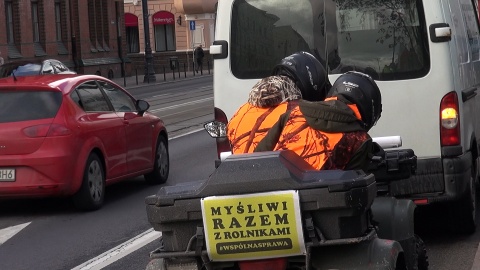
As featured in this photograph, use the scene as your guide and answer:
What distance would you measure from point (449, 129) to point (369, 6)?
1098mm

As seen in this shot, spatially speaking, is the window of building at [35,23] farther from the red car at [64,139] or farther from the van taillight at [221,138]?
the van taillight at [221,138]

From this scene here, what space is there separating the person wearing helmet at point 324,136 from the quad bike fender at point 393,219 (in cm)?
25

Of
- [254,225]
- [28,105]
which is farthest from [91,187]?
[254,225]

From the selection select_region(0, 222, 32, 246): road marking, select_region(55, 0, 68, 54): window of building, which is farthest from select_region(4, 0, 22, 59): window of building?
select_region(0, 222, 32, 246): road marking

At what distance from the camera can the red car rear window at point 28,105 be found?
1218 cm

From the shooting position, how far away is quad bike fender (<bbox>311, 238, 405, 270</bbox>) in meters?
4.86

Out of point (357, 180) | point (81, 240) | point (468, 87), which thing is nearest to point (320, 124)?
point (357, 180)

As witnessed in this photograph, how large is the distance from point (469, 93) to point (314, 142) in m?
4.59

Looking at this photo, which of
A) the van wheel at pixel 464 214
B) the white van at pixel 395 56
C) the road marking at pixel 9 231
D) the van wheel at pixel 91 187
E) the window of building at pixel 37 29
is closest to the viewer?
the white van at pixel 395 56

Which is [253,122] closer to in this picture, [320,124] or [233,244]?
[320,124]

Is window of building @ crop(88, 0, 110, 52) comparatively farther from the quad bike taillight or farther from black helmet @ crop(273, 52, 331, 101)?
black helmet @ crop(273, 52, 331, 101)

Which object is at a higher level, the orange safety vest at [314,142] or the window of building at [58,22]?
the window of building at [58,22]

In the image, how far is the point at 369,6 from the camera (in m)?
9.04

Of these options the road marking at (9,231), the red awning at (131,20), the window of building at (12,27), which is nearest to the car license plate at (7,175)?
the road marking at (9,231)
